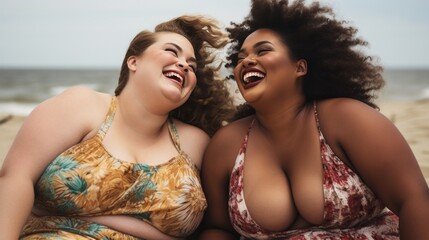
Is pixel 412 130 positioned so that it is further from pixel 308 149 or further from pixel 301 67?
pixel 308 149

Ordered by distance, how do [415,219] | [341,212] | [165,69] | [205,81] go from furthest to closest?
[205,81]
[165,69]
[341,212]
[415,219]

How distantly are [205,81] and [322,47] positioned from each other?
961 millimetres

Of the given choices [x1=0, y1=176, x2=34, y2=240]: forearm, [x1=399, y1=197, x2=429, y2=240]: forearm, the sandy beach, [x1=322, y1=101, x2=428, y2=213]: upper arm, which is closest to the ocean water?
the sandy beach

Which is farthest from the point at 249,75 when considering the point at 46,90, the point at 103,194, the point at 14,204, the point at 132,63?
the point at 46,90

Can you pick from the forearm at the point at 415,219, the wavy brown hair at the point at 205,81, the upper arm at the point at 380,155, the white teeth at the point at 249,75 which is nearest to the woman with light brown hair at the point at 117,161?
the wavy brown hair at the point at 205,81

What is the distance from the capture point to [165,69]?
10.9 ft

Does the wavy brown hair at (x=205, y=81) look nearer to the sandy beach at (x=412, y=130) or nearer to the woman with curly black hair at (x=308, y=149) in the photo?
the woman with curly black hair at (x=308, y=149)

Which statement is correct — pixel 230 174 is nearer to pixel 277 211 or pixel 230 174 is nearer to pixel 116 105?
pixel 277 211

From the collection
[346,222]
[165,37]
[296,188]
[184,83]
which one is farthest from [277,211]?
[165,37]

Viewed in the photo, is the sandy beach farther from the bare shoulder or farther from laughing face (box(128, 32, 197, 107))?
laughing face (box(128, 32, 197, 107))

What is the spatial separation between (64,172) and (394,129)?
174cm

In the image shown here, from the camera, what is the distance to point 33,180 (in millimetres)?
2982

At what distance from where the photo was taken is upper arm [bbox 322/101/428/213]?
278 cm

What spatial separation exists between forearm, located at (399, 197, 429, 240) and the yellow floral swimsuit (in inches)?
46.3
